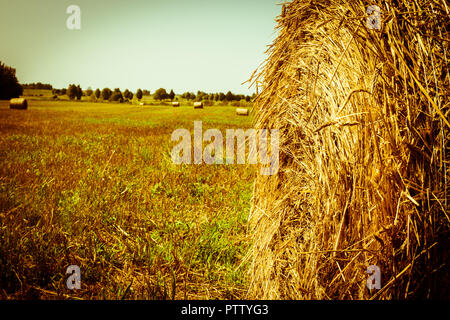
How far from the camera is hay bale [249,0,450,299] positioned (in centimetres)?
132

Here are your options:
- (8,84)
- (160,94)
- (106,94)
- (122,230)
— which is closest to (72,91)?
(106,94)

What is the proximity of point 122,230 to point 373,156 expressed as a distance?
2649 millimetres

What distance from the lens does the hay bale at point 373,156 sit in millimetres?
1316

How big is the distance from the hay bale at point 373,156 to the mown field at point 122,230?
76cm

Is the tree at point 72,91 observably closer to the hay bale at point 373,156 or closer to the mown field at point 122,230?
the mown field at point 122,230

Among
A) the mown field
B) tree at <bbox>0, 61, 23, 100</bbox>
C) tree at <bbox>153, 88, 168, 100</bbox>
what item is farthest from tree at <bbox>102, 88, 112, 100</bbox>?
the mown field

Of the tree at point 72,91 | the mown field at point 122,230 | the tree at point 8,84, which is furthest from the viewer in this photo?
the tree at point 72,91

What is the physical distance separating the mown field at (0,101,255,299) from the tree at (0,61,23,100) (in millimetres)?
67311

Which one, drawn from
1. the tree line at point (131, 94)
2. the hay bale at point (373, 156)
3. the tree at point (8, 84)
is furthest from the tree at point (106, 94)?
the hay bale at point (373, 156)

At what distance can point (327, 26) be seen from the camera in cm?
174

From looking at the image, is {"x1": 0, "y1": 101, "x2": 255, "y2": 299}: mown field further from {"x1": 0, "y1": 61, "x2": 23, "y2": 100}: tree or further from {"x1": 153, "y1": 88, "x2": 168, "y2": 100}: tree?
{"x1": 153, "y1": 88, "x2": 168, "y2": 100}: tree
